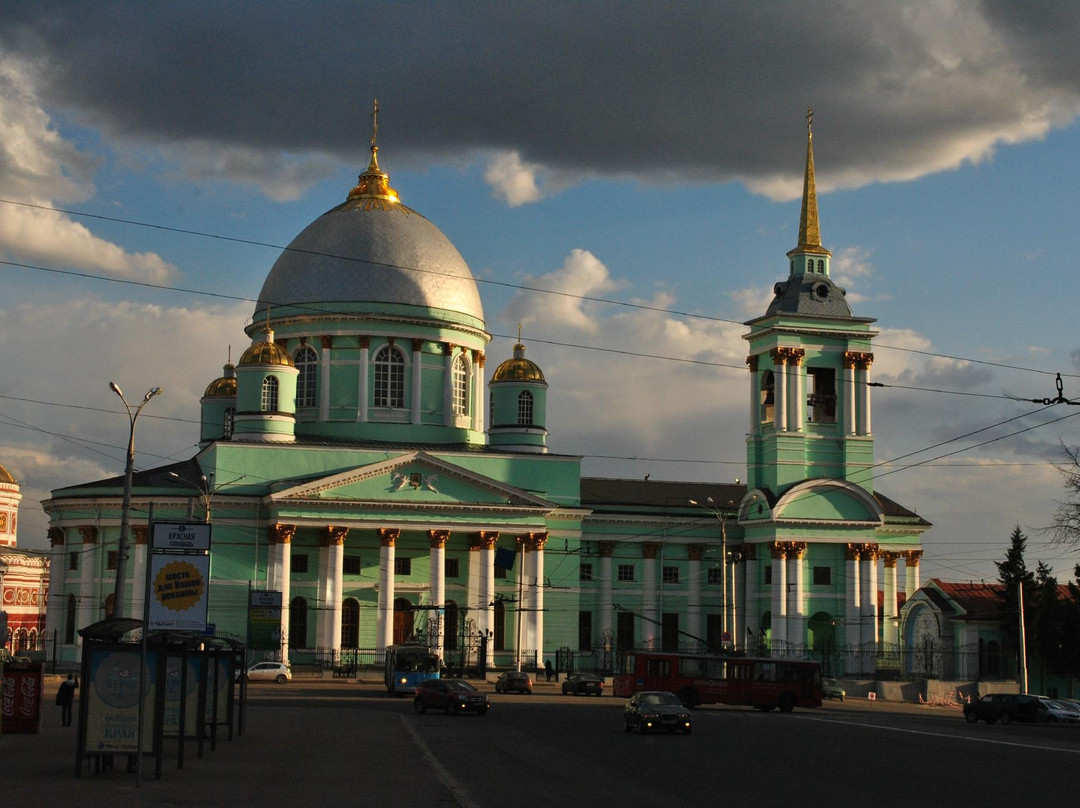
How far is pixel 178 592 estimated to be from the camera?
84.1 feet

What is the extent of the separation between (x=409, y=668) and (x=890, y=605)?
112 feet

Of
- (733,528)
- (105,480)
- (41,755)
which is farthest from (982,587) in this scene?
(41,755)

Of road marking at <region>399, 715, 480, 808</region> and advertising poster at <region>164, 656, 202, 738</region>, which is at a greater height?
advertising poster at <region>164, 656, 202, 738</region>

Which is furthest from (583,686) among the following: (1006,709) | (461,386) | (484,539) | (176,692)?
(176,692)

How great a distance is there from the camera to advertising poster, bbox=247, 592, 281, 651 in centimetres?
6253

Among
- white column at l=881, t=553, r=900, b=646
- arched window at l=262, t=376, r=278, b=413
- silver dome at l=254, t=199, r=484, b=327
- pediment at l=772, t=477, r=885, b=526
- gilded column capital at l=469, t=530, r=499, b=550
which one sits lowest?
white column at l=881, t=553, r=900, b=646

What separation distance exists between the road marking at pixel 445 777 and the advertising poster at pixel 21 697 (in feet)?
27.0

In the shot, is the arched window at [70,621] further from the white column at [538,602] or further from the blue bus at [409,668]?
the white column at [538,602]

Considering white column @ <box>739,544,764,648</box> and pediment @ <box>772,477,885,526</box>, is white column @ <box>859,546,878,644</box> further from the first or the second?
white column @ <box>739,544,764,648</box>

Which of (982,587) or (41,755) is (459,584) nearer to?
(982,587)

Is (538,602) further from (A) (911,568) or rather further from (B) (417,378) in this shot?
(A) (911,568)

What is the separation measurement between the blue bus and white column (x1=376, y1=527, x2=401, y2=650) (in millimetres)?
10842

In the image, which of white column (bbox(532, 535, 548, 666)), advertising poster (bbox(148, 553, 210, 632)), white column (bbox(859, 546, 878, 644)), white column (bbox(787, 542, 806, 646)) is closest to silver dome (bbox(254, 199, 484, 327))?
white column (bbox(532, 535, 548, 666))

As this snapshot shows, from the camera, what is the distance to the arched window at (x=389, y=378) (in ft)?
268
